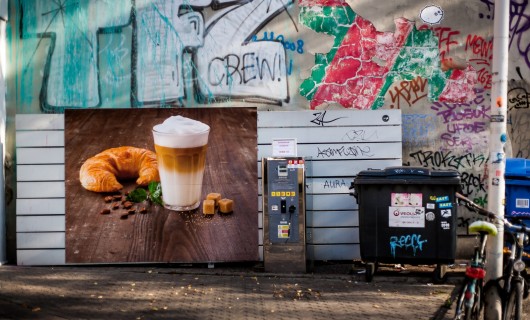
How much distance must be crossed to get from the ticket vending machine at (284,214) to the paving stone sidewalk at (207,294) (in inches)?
10.2

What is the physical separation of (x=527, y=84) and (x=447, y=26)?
1.47 metres

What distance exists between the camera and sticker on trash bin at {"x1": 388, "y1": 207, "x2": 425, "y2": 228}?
8375 millimetres

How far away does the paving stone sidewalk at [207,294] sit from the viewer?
6973 mm

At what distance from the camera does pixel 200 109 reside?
376 inches

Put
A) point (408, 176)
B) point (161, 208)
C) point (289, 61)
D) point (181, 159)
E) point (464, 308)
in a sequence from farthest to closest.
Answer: point (289, 61) < point (161, 208) < point (181, 159) < point (408, 176) < point (464, 308)

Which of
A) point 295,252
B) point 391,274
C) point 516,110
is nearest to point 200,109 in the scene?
point 295,252

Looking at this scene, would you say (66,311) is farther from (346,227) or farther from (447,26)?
(447,26)

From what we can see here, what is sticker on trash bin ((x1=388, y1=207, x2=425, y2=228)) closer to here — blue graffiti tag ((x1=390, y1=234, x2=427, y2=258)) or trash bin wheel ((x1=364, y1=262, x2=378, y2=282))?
blue graffiti tag ((x1=390, y1=234, x2=427, y2=258))

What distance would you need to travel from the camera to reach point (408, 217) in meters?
8.40

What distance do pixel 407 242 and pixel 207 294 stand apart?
8.50 ft

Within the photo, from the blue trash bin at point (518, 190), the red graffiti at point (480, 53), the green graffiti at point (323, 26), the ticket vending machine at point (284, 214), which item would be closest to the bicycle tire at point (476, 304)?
the blue trash bin at point (518, 190)

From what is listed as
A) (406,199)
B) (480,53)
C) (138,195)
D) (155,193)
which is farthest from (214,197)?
(480,53)

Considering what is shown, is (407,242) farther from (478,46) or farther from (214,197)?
(478,46)

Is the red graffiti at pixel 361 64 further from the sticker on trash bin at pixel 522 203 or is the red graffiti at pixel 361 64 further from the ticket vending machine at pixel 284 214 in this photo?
the sticker on trash bin at pixel 522 203
